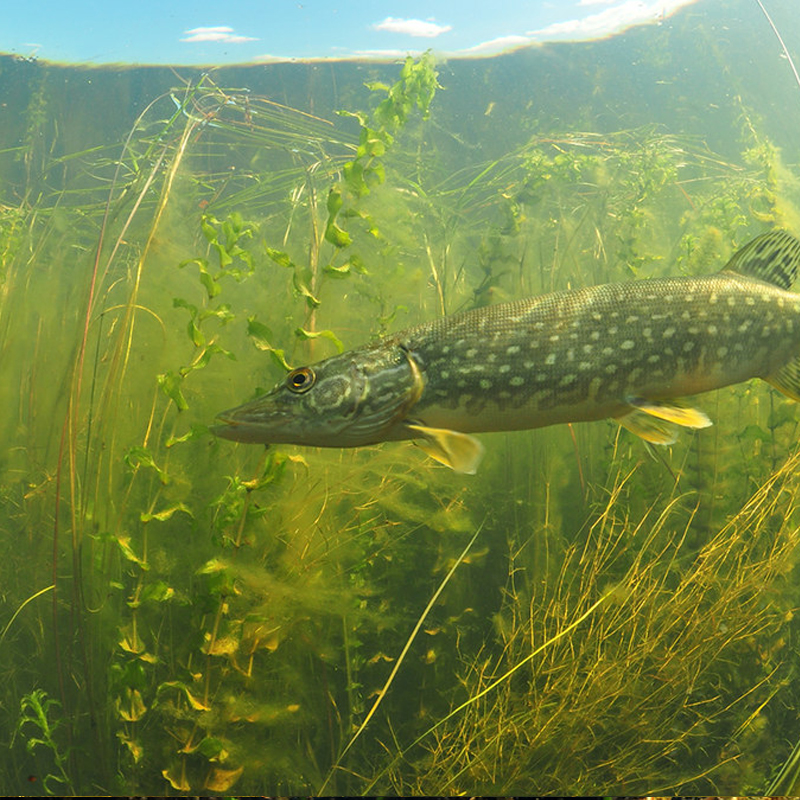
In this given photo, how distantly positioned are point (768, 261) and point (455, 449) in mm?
1683

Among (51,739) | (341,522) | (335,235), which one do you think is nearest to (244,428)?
(335,235)

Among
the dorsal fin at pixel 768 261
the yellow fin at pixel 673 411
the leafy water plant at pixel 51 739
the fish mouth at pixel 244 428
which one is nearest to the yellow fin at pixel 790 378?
the dorsal fin at pixel 768 261

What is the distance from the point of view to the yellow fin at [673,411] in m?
2.16

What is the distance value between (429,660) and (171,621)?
1.53 m

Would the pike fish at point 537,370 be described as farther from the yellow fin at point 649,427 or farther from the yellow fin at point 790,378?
the yellow fin at point 790,378

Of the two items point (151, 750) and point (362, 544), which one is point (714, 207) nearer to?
point (362, 544)

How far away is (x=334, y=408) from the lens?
7.30 feet

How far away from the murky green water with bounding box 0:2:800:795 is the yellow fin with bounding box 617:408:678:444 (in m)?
0.96

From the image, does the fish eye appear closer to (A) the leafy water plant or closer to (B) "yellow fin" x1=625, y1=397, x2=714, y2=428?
(B) "yellow fin" x1=625, y1=397, x2=714, y2=428

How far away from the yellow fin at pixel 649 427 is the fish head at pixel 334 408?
0.85 meters

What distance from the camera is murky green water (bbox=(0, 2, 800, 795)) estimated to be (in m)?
2.96

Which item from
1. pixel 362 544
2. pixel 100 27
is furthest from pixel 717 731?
pixel 100 27

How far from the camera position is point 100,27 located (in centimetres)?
490

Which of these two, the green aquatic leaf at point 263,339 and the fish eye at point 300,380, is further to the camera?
the green aquatic leaf at point 263,339
